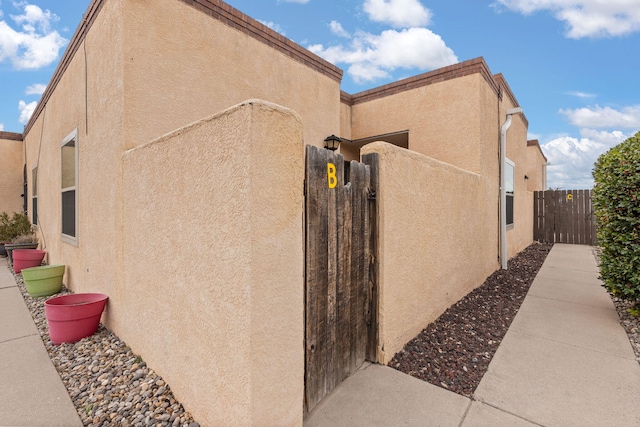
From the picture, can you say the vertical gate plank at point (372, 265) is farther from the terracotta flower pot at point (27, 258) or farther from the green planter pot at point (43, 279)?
the terracotta flower pot at point (27, 258)

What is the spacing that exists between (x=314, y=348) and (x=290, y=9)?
5.65m

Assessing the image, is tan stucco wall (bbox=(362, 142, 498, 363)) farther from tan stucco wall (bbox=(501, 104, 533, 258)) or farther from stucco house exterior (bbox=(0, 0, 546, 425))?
tan stucco wall (bbox=(501, 104, 533, 258))

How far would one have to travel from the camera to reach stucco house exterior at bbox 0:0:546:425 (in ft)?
6.11

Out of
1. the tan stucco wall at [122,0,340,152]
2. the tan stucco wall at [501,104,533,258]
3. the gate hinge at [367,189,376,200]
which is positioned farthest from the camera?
the tan stucco wall at [501,104,533,258]

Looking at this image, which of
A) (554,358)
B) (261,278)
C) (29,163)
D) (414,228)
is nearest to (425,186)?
(414,228)

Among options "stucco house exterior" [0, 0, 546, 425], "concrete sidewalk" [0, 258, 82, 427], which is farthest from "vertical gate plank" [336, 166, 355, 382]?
"concrete sidewalk" [0, 258, 82, 427]

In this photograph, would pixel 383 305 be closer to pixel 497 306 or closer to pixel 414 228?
pixel 414 228

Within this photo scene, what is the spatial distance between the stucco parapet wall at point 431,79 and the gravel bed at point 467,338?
14.2ft

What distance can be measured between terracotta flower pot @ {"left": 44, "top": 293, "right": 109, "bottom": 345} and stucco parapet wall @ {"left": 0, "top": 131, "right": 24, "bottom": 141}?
10289mm

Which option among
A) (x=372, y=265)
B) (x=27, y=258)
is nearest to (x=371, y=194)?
(x=372, y=265)

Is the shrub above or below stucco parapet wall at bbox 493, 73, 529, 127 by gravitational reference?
below

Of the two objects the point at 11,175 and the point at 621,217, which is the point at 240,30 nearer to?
the point at 621,217

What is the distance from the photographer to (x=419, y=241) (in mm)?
3762

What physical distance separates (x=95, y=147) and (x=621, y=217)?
7.28 meters
